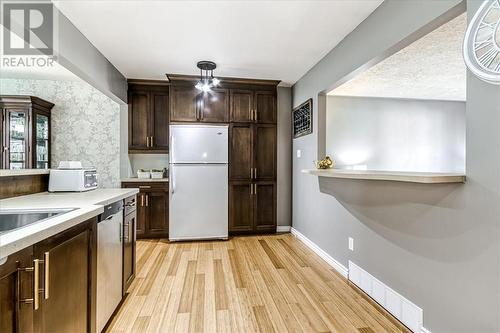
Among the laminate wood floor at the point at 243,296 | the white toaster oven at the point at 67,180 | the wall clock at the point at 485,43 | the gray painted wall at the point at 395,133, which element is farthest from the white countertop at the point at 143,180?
the wall clock at the point at 485,43

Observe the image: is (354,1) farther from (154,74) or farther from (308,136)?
(154,74)

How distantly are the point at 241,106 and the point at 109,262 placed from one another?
9.95 feet

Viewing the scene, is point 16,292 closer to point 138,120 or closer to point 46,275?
point 46,275

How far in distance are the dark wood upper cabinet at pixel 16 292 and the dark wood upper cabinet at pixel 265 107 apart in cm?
367

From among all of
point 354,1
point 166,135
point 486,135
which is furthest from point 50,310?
point 166,135

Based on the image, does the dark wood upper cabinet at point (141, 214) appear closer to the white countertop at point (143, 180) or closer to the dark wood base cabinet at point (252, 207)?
the white countertop at point (143, 180)

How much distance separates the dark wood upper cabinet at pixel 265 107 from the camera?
4.36 meters

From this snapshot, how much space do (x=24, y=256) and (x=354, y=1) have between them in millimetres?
2610

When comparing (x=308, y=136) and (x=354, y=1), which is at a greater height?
(x=354, y=1)

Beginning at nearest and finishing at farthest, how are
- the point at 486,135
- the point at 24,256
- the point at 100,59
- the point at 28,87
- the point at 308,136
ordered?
the point at 24,256 → the point at 486,135 → the point at 100,59 → the point at 308,136 → the point at 28,87

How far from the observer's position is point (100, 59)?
319cm

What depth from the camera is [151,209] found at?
416 cm

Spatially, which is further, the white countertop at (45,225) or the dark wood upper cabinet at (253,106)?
the dark wood upper cabinet at (253,106)

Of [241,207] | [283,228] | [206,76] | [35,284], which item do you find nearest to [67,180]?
[35,284]
